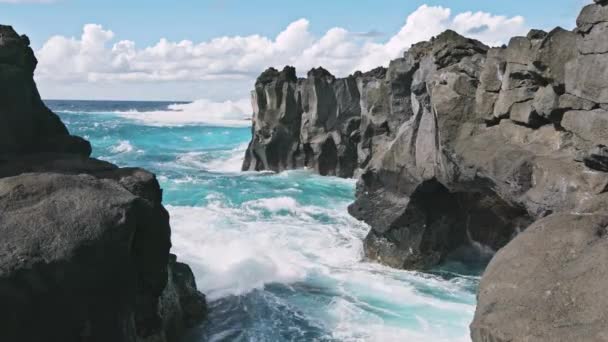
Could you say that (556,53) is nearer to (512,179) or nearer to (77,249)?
(512,179)

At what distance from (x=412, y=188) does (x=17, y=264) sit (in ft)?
40.7

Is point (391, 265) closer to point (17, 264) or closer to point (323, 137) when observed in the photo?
point (17, 264)

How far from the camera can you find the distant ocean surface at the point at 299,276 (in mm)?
13969

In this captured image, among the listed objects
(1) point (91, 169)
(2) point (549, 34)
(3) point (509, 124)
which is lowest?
(1) point (91, 169)

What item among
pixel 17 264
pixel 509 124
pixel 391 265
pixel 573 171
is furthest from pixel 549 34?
pixel 17 264

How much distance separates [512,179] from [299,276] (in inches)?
275

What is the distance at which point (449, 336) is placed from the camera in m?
13.4

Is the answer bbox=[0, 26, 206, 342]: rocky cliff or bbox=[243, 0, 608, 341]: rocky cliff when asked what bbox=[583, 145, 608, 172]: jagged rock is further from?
bbox=[0, 26, 206, 342]: rocky cliff

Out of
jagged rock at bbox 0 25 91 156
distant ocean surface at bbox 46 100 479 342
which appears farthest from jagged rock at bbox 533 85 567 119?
jagged rock at bbox 0 25 91 156

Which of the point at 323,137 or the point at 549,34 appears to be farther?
the point at 323,137

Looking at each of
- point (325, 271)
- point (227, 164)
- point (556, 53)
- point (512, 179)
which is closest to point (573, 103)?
point (556, 53)

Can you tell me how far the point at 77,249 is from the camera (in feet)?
27.2

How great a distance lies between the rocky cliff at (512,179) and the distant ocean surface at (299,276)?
169 cm

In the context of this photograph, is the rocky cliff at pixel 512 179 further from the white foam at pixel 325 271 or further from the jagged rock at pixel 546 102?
the white foam at pixel 325 271
